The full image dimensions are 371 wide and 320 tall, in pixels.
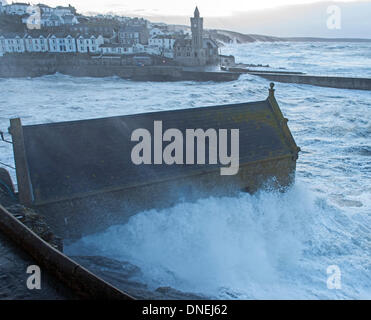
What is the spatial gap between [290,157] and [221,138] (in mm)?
3919

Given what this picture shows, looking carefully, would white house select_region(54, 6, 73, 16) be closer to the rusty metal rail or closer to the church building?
the church building

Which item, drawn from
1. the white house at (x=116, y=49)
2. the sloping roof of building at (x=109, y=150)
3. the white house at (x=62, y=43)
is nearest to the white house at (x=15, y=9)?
the white house at (x=62, y=43)

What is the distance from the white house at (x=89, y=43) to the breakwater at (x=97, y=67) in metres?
8.59

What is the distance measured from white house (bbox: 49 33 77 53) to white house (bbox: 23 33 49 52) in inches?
80.3

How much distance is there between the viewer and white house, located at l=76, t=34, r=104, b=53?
112500 millimetres

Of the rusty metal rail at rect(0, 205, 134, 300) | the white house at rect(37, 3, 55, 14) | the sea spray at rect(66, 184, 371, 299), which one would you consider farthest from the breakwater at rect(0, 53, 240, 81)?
the white house at rect(37, 3, 55, 14)

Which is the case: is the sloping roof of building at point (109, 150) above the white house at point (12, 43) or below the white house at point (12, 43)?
below

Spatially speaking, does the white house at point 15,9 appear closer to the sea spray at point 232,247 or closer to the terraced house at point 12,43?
the terraced house at point 12,43

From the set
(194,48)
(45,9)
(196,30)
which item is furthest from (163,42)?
(45,9)

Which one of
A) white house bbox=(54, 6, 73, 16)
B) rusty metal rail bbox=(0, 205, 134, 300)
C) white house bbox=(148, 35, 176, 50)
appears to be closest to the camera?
rusty metal rail bbox=(0, 205, 134, 300)

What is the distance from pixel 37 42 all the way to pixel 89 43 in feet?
64.9

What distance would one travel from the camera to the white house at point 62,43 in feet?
379

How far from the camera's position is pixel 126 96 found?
64938 millimetres

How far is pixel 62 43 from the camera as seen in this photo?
116562 mm
